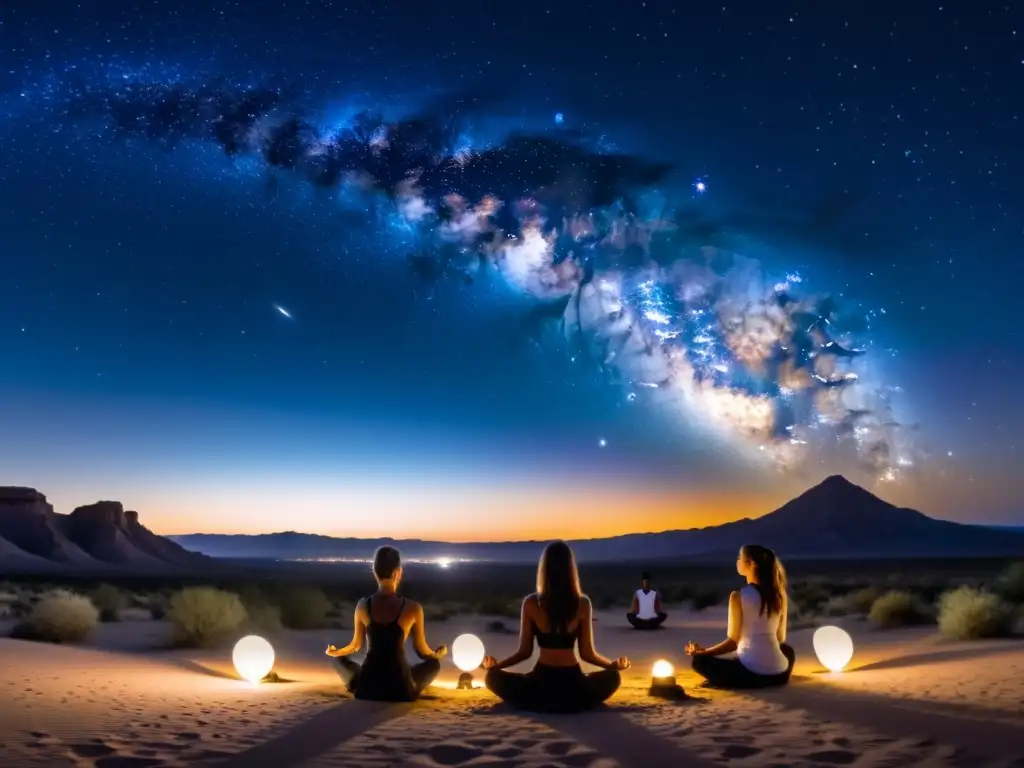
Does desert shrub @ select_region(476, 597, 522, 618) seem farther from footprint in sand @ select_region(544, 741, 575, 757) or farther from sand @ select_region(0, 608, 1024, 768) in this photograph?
footprint in sand @ select_region(544, 741, 575, 757)

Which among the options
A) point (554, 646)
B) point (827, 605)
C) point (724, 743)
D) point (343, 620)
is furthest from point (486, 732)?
point (827, 605)

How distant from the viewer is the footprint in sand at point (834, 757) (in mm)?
6607

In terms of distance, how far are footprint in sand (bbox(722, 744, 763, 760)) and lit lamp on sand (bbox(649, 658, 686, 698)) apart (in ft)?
9.66

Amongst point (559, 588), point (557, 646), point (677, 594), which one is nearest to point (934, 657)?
point (557, 646)

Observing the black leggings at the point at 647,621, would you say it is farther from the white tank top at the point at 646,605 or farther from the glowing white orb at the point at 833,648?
the glowing white orb at the point at 833,648

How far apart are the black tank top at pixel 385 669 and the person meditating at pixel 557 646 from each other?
39.2 inches

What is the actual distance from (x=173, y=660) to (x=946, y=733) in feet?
39.2

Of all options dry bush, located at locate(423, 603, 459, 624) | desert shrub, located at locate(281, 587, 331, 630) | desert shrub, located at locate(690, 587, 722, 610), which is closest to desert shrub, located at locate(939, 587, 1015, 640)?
dry bush, located at locate(423, 603, 459, 624)

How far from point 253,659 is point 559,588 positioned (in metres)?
5.12

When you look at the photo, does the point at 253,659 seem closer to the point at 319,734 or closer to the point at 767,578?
the point at 319,734

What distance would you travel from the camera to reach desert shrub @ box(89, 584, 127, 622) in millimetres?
24906

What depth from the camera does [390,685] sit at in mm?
9539

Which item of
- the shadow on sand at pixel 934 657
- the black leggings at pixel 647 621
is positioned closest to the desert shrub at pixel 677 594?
the black leggings at pixel 647 621

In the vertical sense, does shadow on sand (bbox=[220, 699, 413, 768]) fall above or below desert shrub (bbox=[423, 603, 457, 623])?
above
